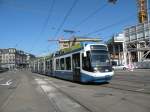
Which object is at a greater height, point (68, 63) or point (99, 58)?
point (99, 58)

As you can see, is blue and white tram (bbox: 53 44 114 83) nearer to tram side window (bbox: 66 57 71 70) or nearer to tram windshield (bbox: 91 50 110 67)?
tram windshield (bbox: 91 50 110 67)

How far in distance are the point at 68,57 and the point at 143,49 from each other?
49.9 meters

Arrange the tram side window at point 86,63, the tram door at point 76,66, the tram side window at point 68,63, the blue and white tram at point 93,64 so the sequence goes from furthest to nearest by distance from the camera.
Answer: the tram side window at point 68,63
the tram door at point 76,66
the tram side window at point 86,63
the blue and white tram at point 93,64

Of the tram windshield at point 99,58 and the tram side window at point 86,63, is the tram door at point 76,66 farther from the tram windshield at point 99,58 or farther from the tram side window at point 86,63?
the tram windshield at point 99,58

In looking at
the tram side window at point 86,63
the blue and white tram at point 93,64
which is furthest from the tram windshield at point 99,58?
the tram side window at point 86,63

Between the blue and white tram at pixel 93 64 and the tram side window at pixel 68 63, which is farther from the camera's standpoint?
the tram side window at pixel 68 63

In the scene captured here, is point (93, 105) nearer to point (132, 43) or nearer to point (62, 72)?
point (62, 72)

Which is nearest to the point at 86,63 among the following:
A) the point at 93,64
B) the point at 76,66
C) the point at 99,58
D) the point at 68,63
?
the point at 93,64

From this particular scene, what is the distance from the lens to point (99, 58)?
23.8 meters

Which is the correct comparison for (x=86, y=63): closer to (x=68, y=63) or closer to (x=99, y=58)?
(x=99, y=58)

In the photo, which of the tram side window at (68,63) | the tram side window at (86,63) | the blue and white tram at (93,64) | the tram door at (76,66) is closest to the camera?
the blue and white tram at (93,64)

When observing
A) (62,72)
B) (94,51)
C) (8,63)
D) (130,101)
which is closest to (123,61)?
(62,72)

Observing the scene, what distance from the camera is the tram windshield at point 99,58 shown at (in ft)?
76.9

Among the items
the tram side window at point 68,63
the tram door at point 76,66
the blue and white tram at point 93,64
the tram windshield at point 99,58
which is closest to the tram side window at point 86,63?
the blue and white tram at point 93,64
